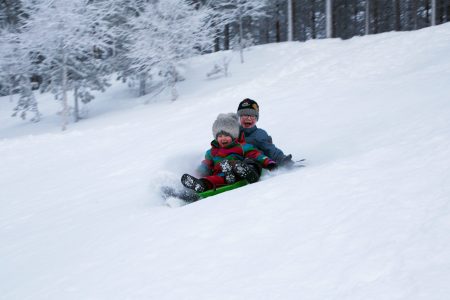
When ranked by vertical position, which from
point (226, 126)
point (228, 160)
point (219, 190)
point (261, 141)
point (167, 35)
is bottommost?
point (219, 190)

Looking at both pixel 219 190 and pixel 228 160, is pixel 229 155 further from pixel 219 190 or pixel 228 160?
pixel 219 190

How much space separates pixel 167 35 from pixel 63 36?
14.5 feet

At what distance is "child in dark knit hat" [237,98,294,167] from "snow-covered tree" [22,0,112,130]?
41.0ft

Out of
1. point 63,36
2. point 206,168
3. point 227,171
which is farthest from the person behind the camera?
point 63,36

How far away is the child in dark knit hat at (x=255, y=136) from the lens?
4.83m

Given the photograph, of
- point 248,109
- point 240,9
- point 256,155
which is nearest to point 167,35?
point 240,9

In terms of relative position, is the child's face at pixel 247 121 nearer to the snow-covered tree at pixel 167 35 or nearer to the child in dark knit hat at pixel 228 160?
the child in dark knit hat at pixel 228 160

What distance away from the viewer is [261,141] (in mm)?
5008

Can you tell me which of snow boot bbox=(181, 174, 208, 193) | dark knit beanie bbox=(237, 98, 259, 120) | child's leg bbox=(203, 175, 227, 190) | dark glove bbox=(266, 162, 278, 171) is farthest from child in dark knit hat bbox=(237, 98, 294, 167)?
snow boot bbox=(181, 174, 208, 193)

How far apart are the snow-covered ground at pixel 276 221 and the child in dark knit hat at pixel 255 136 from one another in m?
0.50

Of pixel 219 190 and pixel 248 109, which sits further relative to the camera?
pixel 248 109

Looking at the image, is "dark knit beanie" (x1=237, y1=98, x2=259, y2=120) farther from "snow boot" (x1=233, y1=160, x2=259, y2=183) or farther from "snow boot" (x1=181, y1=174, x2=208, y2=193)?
"snow boot" (x1=181, y1=174, x2=208, y2=193)

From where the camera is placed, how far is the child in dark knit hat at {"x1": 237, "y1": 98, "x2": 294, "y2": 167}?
4.83 meters

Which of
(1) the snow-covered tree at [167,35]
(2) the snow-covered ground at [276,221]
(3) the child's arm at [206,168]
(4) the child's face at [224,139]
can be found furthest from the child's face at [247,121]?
(1) the snow-covered tree at [167,35]
